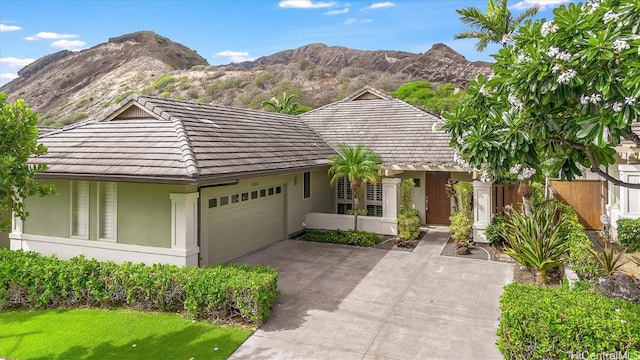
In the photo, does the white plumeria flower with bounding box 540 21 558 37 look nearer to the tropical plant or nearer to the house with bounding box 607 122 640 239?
the tropical plant

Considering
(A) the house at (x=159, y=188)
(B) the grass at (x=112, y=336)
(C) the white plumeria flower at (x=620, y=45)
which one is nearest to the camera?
(C) the white plumeria flower at (x=620, y=45)

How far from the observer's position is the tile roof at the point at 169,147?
1033 centimetres

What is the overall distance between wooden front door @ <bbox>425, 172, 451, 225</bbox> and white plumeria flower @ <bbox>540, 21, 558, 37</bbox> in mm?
12806

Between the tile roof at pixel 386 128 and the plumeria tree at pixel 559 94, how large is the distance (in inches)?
391

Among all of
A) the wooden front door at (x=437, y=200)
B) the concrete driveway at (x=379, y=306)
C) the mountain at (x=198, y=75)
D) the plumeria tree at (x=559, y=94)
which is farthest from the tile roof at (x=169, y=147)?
the mountain at (x=198, y=75)

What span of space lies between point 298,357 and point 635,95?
609cm

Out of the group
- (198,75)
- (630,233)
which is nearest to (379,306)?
(630,233)

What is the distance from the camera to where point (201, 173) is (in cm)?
990

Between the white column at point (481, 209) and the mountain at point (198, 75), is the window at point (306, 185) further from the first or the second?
the mountain at point (198, 75)

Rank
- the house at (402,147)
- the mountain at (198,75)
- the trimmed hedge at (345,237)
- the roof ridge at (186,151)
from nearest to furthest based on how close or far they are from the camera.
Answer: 1. the roof ridge at (186,151)
2. the trimmed hedge at (345,237)
3. the house at (402,147)
4. the mountain at (198,75)

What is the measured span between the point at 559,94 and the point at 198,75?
81082mm

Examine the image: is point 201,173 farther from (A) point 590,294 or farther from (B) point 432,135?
(B) point 432,135

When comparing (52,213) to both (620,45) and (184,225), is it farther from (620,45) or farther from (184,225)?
(620,45)

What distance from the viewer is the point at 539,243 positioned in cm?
1054
